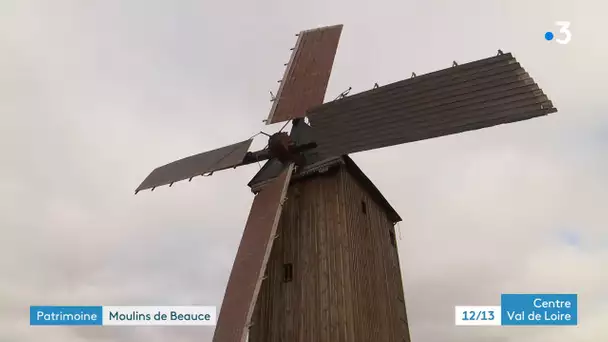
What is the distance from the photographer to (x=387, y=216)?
17891mm

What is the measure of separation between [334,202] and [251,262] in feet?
9.46

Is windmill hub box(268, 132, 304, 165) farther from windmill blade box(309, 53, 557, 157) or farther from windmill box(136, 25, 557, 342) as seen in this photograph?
windmill blade box(309, 53, 557, 157)

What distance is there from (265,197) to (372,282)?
407 cm

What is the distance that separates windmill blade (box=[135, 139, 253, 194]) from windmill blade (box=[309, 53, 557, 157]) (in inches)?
109

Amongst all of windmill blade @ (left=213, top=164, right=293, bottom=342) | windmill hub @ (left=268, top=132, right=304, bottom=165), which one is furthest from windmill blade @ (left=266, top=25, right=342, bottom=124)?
windmill blade @ (left=213, top=164, right=293, bottom=342)

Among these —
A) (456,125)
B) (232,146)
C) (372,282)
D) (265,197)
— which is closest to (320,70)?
(232,146)

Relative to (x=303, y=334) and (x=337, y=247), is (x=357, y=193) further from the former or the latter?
(x=303, y=334)

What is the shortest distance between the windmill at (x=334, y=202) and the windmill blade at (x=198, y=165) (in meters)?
0.06

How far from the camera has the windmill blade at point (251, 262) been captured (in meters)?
12.5

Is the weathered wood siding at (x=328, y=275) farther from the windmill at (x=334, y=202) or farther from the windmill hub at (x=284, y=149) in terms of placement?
the windmill hub at (x=284, y=149)

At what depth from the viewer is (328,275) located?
42.4ft

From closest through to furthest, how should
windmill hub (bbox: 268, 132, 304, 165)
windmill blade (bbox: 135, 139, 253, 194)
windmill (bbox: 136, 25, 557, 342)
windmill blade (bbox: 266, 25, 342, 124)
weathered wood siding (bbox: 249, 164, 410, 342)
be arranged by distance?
windmill (bbox: 136, 25, 557, 342)
weathered wood siding (bbox: 249, 164, 410, 342)
windmill hub (bbox: 268, 132, 304, 165)
windmill blade (bbox: 135, 139, 253, 194)
windmill blade (bbox: 266, 25, 342, 124)

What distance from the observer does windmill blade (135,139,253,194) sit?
1570 centimetres

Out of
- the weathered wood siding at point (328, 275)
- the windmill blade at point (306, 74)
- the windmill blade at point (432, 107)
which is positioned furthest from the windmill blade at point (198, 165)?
the windmill blade at point (432, 107)
